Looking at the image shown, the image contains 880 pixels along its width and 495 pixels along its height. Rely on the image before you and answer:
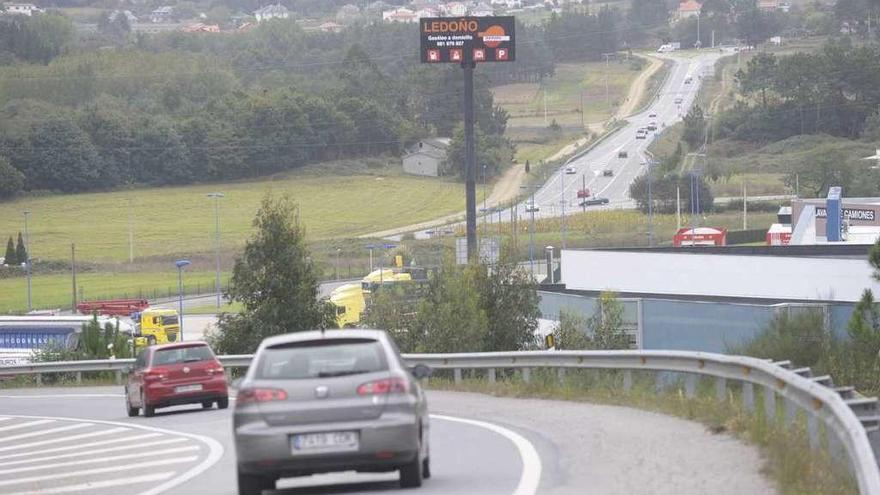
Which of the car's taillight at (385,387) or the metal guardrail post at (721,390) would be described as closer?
the car's taillight at (385,387)

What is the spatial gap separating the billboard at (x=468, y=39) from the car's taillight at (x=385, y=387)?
2830 inches

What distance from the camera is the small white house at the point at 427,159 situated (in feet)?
546

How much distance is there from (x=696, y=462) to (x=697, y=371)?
7228 millimetres

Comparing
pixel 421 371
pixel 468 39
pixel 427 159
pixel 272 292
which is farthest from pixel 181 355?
pixel 427 159

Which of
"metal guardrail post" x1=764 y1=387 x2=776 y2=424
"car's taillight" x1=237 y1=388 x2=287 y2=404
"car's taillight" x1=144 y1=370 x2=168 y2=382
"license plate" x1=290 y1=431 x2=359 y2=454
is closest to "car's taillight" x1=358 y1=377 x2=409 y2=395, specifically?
"license plate" x1=290 y1=431 x2=359 y2=454

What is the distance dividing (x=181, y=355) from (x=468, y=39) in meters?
57.3

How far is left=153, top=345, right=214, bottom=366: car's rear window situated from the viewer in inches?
1185

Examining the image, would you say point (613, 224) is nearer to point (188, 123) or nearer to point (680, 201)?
point (680, 201)

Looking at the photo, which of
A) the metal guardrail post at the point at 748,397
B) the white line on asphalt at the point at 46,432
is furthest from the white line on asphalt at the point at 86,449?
the metal guardrail post at the point at 748,397

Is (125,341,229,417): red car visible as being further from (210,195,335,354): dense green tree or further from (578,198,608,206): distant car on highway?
(578,198,608,206): distant car on highway

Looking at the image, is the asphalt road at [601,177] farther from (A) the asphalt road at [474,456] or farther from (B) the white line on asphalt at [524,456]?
(B) the white line on asphalt at [524,456]

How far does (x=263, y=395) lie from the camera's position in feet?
47.5

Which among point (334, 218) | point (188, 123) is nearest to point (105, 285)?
point (334, 218)

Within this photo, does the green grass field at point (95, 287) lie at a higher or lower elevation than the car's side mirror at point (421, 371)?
lower
